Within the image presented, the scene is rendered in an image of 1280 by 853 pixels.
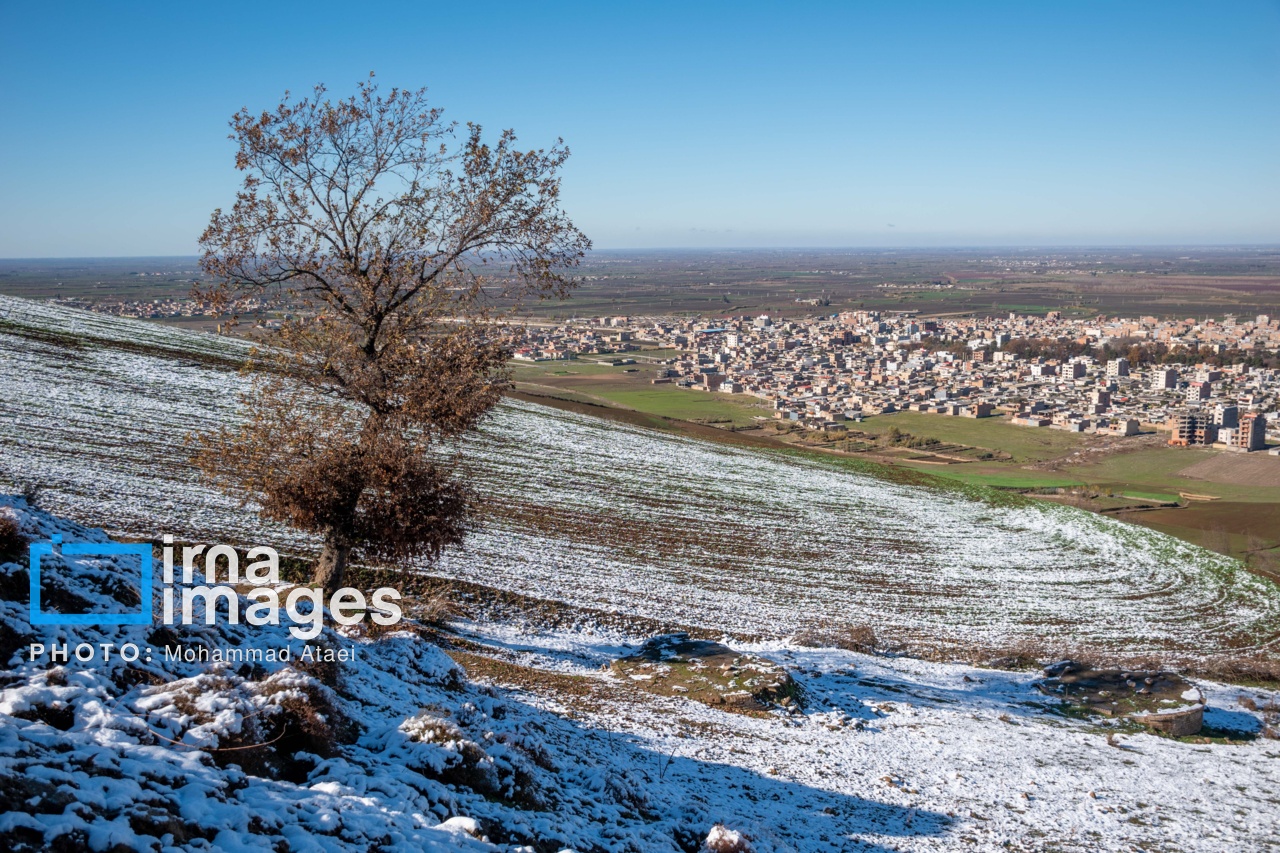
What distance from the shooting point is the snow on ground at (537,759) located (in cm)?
653

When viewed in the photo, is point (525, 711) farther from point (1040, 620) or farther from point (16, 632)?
point (1040, 620)

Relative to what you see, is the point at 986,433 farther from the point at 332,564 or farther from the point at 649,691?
the point at 332,564

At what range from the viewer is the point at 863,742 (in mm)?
14562

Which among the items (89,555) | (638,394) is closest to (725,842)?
(89,555)

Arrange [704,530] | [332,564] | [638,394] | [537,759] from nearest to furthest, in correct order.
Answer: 1. [537,759]
2. [332,564]
3. [704,530]
4. [638,394]

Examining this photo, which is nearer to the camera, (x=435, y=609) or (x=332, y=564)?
(x=332, y=564)

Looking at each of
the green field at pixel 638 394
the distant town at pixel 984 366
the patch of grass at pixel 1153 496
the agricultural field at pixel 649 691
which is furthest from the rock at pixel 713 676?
the green field at pixel 638 394

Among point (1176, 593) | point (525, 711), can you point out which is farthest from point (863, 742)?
point (1176, 593)

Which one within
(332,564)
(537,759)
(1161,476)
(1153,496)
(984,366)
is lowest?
(1153,496)

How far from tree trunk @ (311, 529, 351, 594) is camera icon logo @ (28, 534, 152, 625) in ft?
13.4

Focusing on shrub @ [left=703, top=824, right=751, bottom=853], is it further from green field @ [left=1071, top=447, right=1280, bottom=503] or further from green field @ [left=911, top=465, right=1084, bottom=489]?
green field @ [left=1071, top=447, right=1280, bottom=503]

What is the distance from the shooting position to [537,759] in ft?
33.0

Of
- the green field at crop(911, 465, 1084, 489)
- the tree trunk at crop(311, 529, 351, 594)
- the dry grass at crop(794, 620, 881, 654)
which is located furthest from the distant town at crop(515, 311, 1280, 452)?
the tree trunk at crop(311, 529, 351, 594)

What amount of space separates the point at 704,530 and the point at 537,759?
22705mm
